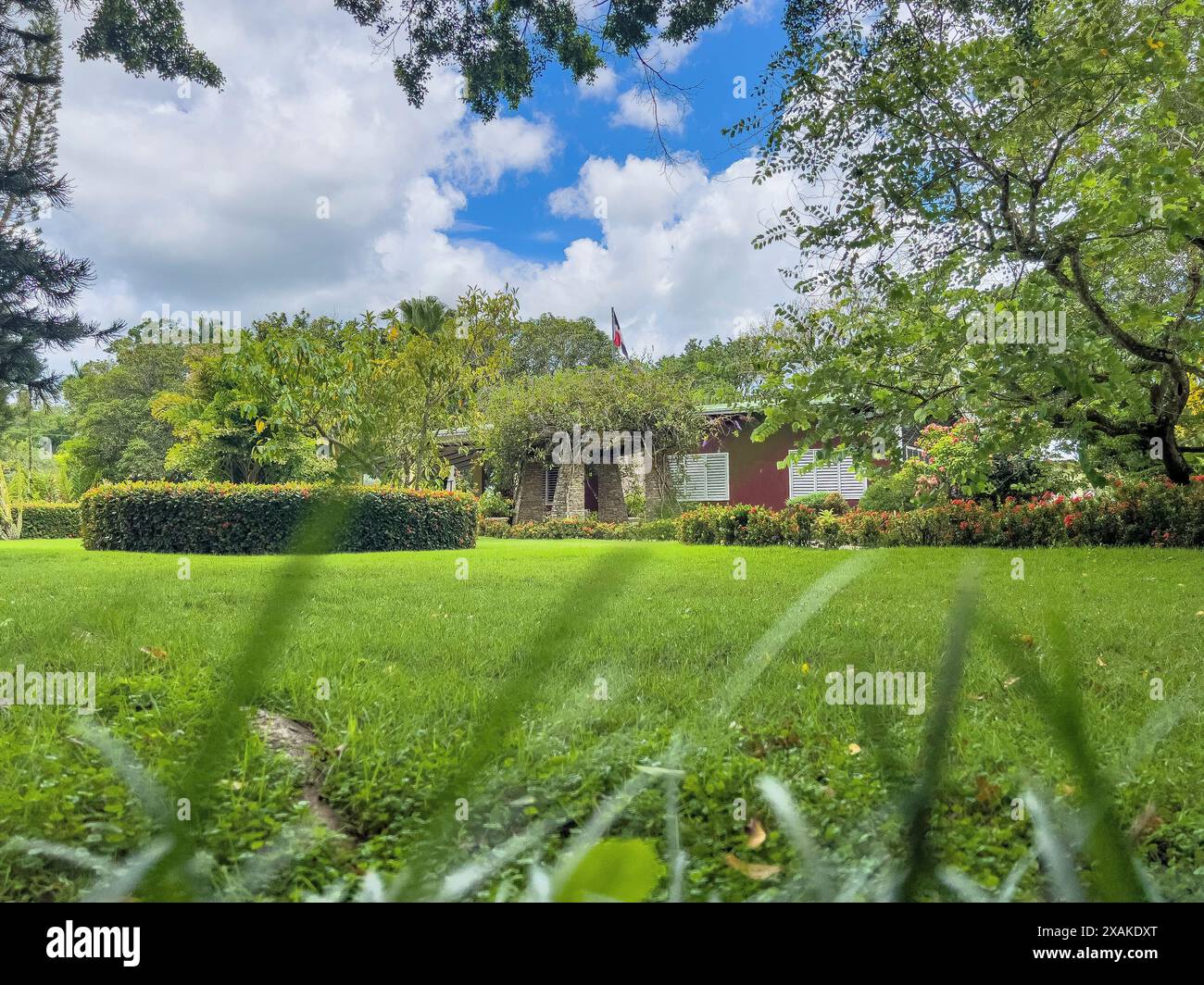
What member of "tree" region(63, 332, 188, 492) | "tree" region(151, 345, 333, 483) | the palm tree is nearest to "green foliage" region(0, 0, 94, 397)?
the palm tree

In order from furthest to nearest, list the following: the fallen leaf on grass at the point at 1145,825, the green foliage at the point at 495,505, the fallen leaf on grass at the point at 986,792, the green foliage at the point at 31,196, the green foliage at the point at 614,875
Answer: the green foliage at the point at 495,505 < the green foliage at the point at 31,196 < the fallen leaf on grass at the point at 986,792 < the fallen leaf on grass at the point at 1145,825 < the green foliage at the point at 614,875

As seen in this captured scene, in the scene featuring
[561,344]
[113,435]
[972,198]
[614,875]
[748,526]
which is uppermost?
[561,344]

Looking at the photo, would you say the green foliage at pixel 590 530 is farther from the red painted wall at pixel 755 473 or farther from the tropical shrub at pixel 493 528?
the red painted wall at pixel 755 473

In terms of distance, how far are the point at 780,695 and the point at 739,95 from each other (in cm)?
267

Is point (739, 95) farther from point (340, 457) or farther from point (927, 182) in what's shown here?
point (340, 457)

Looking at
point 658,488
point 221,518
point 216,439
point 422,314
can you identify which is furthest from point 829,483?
point 216,439

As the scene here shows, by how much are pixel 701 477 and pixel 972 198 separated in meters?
15.4

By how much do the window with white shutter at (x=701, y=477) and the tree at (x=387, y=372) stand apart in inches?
290

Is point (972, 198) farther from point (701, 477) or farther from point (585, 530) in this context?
point (701, 477)

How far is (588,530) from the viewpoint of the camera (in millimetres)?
16406

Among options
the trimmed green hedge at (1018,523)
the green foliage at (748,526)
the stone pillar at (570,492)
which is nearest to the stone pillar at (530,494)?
the stone pillar at (570,492)

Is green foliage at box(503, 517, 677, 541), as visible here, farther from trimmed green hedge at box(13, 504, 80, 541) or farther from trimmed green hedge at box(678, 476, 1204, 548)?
trimmed green hedge at box(13, 504, 80, 541)

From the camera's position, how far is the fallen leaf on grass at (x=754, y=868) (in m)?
1.17

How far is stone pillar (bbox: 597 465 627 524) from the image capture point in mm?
19000
